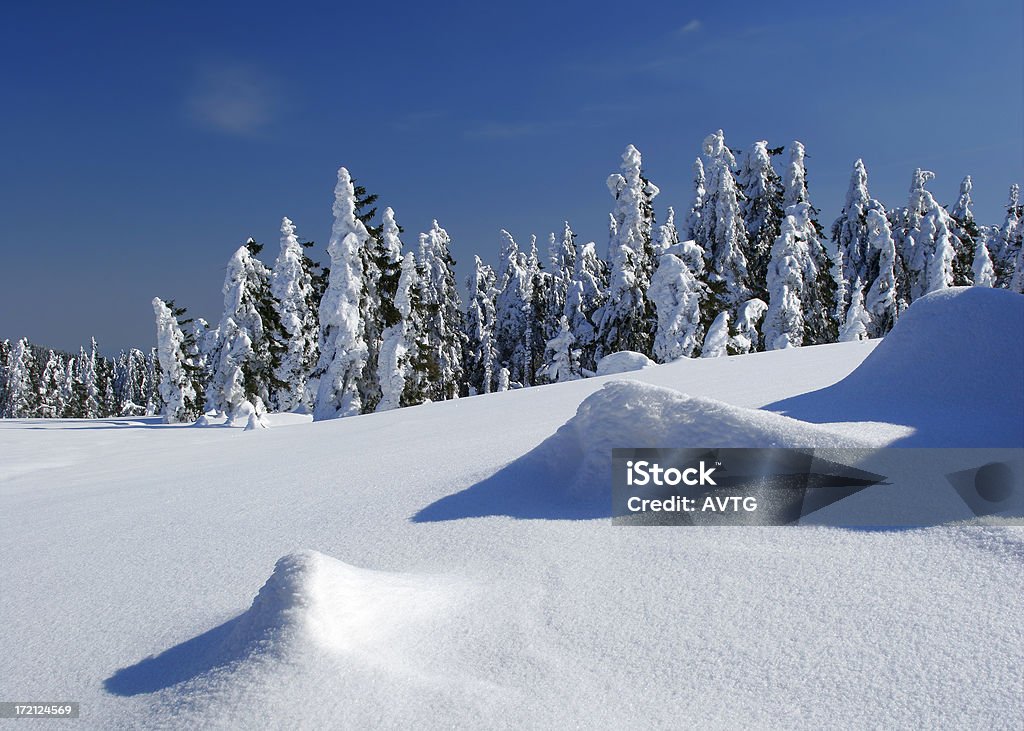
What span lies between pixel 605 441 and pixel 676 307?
19.3m

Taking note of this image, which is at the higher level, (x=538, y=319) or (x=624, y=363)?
(x=538, y=319)

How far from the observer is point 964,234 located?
34.8m

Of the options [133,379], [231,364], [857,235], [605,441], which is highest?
[857,235]

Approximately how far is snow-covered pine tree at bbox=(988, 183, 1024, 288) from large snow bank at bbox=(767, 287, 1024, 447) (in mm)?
39671

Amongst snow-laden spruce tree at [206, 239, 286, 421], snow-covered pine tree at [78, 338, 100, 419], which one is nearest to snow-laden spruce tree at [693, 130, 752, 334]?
snow-laden spruce tree at [206, 239, 286, 421]

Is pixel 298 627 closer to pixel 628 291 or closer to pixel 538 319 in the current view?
pixel 628 291

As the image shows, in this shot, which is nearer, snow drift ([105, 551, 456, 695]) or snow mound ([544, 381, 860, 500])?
snow drift ([105, 551, 456, 695])

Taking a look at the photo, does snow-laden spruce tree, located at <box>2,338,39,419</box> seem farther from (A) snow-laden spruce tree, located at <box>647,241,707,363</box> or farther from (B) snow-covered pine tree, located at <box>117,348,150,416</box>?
(A) snow-laden spruce tree, located at <box>647,241,707,363</box>

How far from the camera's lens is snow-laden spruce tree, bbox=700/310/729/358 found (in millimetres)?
20656

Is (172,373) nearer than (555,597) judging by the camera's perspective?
No

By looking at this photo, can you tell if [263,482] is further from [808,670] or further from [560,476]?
[808,670]

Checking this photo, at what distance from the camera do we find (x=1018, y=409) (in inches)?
144

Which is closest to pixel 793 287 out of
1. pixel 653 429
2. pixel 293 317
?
pixel 293 317

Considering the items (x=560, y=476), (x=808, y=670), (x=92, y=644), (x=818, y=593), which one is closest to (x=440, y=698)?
(x=808, y=670)
